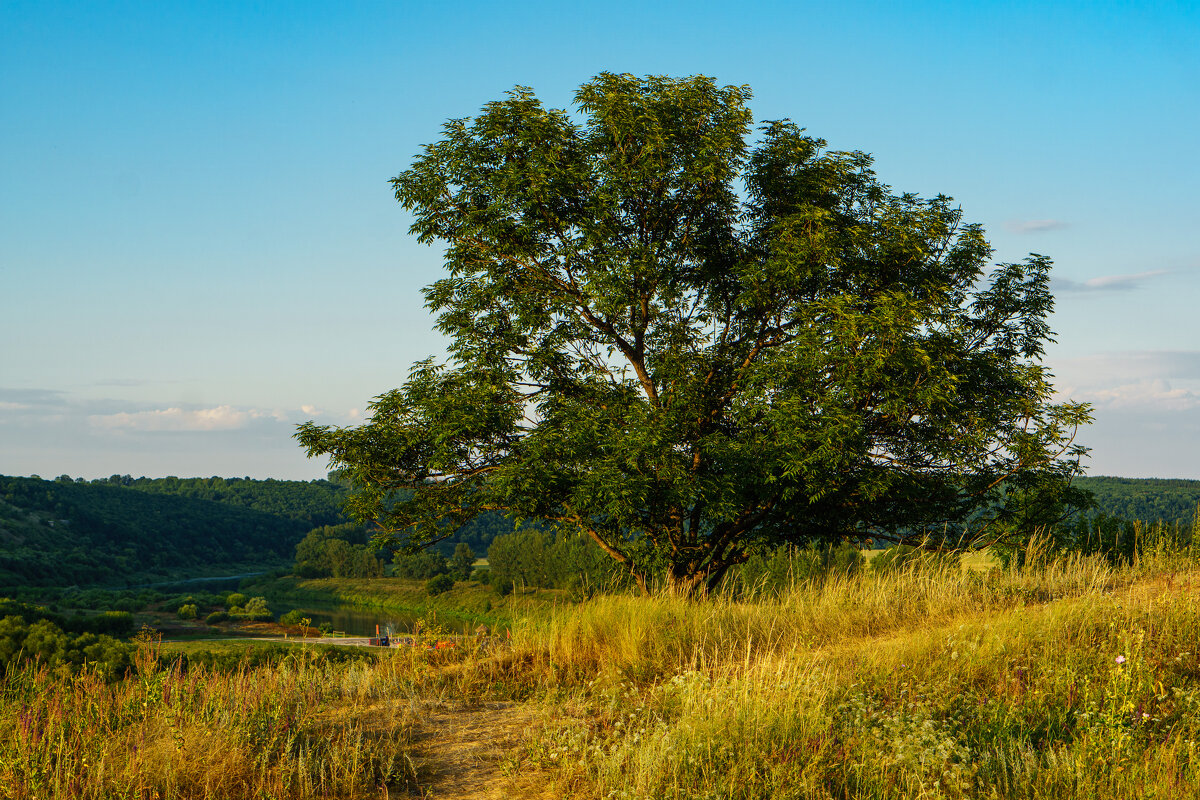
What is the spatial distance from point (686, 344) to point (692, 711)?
34.7 ft

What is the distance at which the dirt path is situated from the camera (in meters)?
4.82

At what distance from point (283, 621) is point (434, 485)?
83.4 metres

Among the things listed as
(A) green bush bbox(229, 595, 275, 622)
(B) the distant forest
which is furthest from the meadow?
Result: (A) green bush bbox(229, 595, 275, 622)

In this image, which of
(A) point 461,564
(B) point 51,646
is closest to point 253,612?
(A) point 461,564

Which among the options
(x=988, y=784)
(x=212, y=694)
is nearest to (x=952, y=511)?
(x=988, y=784)

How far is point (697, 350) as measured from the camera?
15258 mm

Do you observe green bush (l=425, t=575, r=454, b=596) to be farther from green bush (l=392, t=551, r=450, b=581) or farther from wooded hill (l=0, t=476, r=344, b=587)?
wooded hill (l=0, t=476, r=344, b=587)

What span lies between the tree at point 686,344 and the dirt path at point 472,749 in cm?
627

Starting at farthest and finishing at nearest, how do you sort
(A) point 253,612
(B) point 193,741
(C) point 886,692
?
(A) point 253,612 < (C) point 886,692 < (B) point 193,741

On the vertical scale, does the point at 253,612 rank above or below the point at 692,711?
below

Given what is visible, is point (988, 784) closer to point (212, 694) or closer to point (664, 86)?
point (212, 694)

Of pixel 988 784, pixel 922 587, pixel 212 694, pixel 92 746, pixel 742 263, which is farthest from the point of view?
pixel 742 263

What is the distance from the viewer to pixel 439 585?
118875mm

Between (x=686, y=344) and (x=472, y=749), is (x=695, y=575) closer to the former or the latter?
(x=686, y=344)
